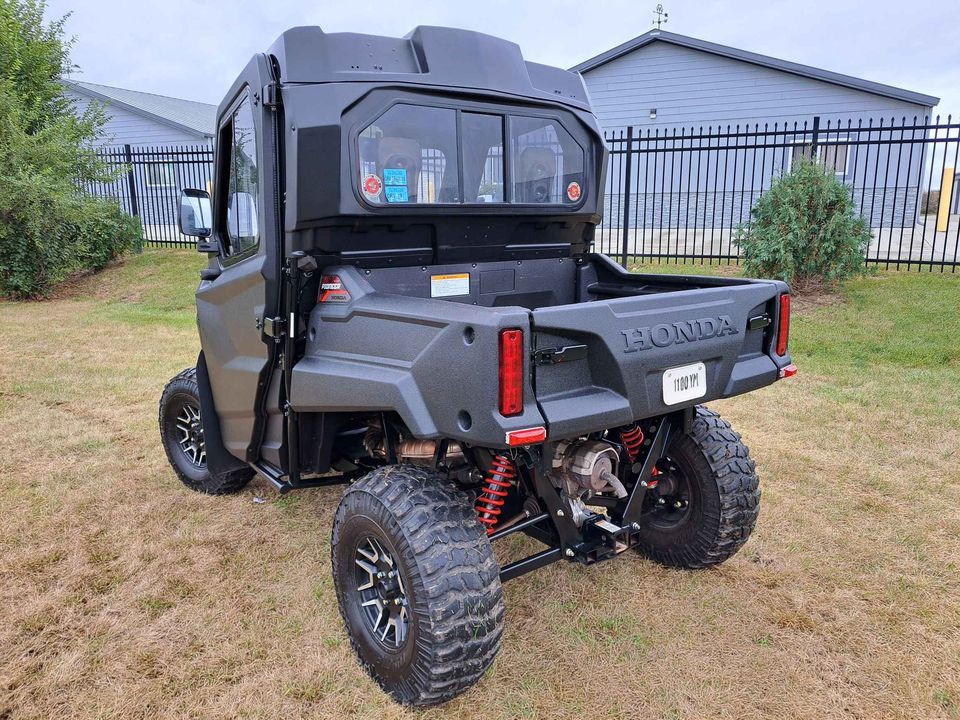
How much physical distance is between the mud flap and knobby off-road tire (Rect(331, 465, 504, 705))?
1334mm

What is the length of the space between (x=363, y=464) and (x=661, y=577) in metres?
1.51

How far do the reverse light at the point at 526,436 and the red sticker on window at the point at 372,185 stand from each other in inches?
46.1

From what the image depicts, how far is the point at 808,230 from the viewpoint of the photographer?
8.55m

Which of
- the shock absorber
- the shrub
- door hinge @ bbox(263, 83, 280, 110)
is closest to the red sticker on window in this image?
door hinge @ bbox(263, 83, 280, 110)

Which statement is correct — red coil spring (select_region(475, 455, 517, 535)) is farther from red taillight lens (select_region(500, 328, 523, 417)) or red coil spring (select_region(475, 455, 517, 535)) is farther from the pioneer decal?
the pioneer decal

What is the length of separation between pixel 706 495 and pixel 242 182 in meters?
2.51

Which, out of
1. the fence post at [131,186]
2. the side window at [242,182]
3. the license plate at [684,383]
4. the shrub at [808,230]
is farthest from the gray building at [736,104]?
the license plate at [684,383]

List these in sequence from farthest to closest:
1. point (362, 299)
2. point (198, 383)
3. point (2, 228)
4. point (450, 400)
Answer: point (2, 228) < point (198, 383) < point (362, 299) < point (450, 400)

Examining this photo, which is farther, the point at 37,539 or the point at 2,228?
the point at 2,228

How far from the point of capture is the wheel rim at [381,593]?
8.03 feet

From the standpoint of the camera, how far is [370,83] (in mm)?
2566

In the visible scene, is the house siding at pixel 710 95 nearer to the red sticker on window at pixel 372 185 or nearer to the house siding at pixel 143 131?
the house siding at pixel 143 131

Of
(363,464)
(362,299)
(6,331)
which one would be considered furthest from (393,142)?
(6,331)

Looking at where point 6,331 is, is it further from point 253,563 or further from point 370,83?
point 370,83
